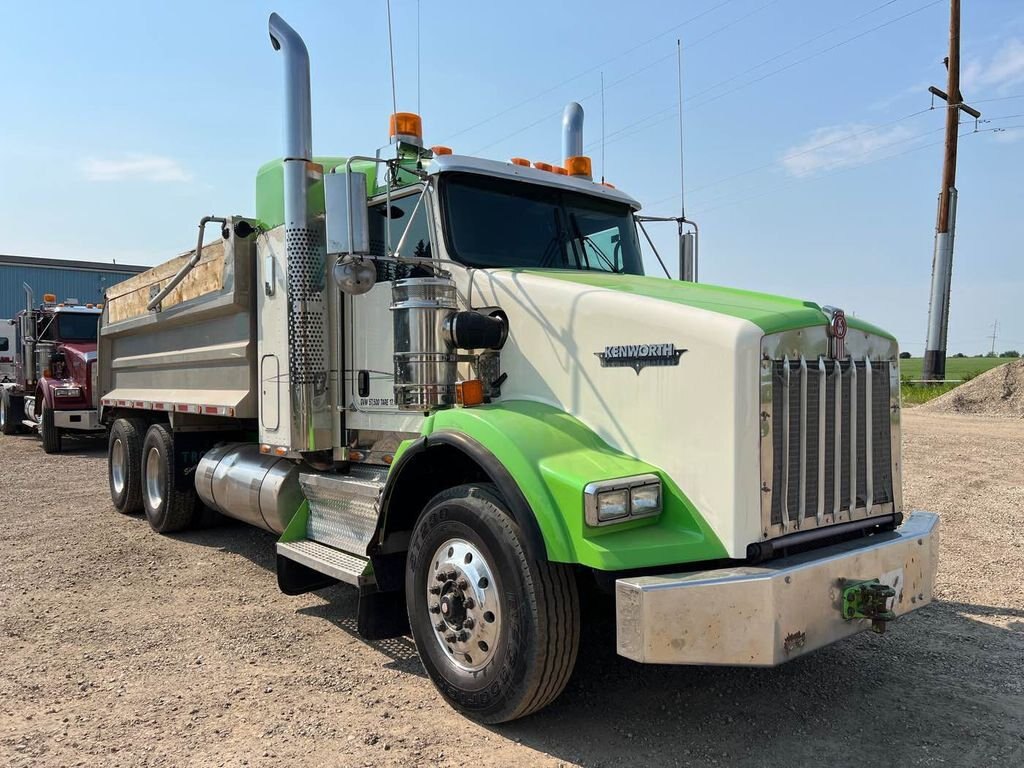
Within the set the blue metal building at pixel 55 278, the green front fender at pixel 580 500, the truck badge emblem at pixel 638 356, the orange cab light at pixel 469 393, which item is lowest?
the green front fender at pixel 580 500

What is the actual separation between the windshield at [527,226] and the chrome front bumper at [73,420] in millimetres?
11779

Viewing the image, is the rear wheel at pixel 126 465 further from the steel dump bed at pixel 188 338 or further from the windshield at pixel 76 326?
the windshield at pixel 76 326

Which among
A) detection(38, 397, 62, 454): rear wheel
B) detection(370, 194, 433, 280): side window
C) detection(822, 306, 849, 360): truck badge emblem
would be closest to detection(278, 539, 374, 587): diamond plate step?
detection(370, 194, 433, 280): side window

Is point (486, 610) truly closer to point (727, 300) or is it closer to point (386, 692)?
point (386, 692)

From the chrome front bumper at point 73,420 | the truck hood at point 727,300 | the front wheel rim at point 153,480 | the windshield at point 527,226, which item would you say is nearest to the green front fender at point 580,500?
the truck hood at point 727,300

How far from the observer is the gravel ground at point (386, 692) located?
3.26m

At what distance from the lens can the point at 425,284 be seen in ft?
13.2

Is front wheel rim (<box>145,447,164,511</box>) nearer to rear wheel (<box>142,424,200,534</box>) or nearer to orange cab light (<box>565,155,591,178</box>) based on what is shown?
rear wheel (<box>142,424,200,534</box>)

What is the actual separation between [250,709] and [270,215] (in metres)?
3.59

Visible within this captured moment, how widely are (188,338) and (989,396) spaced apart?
60.4 feet

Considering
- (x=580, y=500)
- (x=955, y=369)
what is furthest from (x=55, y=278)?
(x=955, y=369)

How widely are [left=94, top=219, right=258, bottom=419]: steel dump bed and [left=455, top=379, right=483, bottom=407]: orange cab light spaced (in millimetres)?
2580

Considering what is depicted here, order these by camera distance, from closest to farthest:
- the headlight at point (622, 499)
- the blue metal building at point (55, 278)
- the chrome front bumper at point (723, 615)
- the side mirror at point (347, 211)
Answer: the chrome front bumper at point (723, 615) → the headlight at point (622, 499) → the side mirror at point (347, 211) → the blue metal building at point (55, 278)

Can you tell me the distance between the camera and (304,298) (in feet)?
16.8
